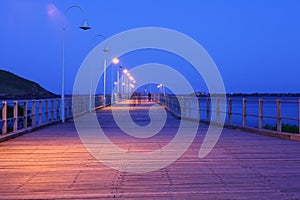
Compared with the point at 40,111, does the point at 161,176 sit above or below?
below

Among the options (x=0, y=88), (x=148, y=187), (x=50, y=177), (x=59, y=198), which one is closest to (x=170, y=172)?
(x=148, y=187)

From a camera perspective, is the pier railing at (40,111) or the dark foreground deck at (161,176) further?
the pier railing at (40,111)

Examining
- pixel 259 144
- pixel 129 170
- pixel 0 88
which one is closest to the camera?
pixel 129 170

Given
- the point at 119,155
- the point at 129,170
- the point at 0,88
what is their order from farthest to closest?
1. the point at 0,88
2. the point at 119,155
3. the point at 129,170

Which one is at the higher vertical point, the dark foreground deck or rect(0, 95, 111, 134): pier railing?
rect(0, 95, 111, 134): pier railing

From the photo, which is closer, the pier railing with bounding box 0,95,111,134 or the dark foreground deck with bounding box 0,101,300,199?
the dark foreground deck with bounding box 0,101,300,199

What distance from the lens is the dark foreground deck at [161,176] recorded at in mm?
6797

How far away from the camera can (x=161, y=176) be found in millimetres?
8203

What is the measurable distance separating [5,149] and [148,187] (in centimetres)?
610

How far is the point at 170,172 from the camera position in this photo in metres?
8.62

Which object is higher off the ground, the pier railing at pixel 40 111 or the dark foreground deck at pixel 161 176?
the pier railing at pixel 40 111

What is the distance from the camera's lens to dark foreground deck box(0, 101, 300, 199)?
22.3 ft

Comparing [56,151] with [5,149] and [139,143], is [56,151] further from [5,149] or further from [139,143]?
[139,143]

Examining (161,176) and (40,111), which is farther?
(40,111)
